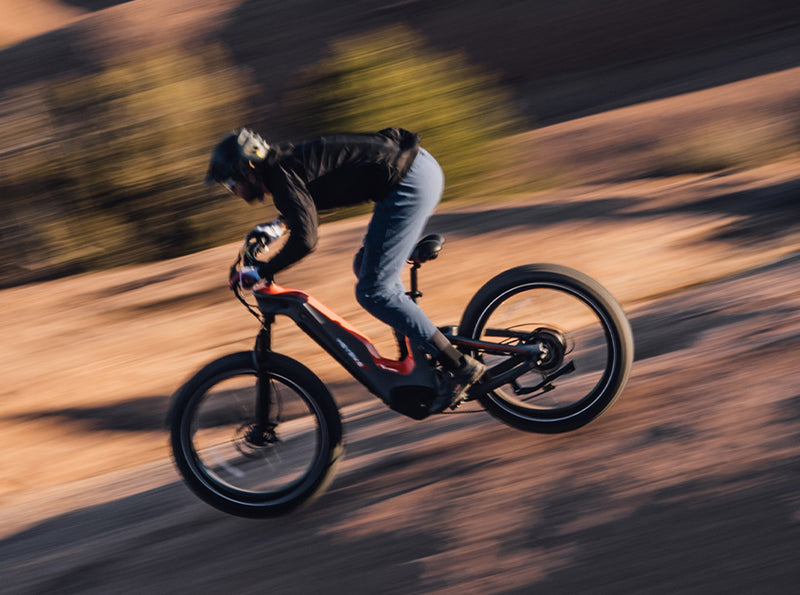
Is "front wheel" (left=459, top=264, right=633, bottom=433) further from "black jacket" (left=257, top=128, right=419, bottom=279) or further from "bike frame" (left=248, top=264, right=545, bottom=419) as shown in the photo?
"black jacket" (left=257, top=128, right=419, bottom=279)

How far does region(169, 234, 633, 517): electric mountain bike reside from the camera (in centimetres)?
412

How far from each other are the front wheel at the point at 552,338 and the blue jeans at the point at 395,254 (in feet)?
1.20

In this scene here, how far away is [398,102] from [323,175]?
1108 cm

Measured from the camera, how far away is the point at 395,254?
4051 mm

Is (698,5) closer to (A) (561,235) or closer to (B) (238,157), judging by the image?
(A) (561,235)

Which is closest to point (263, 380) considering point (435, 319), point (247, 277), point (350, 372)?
point (350, 372)

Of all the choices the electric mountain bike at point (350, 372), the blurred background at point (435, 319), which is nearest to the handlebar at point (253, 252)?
the electric mountain bike at point (350, 372)

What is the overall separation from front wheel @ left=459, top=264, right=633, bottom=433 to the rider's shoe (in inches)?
5.4

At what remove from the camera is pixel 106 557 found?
4230mm

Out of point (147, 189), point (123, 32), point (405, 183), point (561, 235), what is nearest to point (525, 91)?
point (123, 32)

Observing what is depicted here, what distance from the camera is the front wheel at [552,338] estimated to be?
4188mm

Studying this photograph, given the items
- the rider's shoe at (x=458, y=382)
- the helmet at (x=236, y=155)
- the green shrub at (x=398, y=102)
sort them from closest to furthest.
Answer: the helmet at (x=236, y=155), the rider's shoe at (x=458, y=382), the green shrub at (x=398, y=102)

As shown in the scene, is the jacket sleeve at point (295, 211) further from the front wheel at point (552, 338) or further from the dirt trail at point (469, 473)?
the dirt trail at point (469, 473)

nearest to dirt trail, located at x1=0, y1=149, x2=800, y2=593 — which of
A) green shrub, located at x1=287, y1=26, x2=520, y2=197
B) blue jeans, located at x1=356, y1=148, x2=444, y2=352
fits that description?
blue jeans, located at x1=356, y1=148, x2=444, y2=352
